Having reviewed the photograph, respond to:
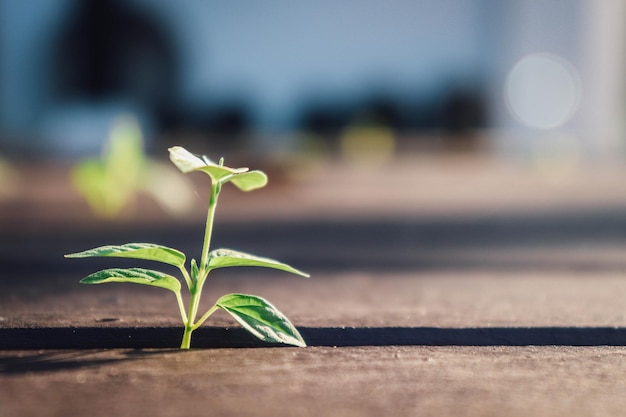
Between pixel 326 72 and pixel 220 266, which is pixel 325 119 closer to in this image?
pixel 326 72

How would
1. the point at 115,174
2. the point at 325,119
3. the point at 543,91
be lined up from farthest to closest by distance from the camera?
the point at 543,91, the point at 325,119, the point at 115,174

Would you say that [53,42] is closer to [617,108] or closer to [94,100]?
[94,100]

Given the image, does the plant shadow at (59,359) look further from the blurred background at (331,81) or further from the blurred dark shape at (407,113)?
the blurred dark shape at (407,113)

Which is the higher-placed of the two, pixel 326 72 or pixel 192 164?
pixel 326 72

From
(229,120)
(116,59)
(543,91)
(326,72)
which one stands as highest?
(116,59)

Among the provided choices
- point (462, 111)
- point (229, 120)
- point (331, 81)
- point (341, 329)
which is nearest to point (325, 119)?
point (331, 81)

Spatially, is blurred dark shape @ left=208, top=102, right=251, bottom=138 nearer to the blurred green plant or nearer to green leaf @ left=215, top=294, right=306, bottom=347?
the blurred green plant

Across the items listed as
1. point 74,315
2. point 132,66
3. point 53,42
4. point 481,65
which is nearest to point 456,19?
point 481,65

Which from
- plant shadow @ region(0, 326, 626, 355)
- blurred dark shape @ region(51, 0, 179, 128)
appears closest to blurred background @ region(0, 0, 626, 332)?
blurred dark shape @ region(51, 0, 179, 128)
